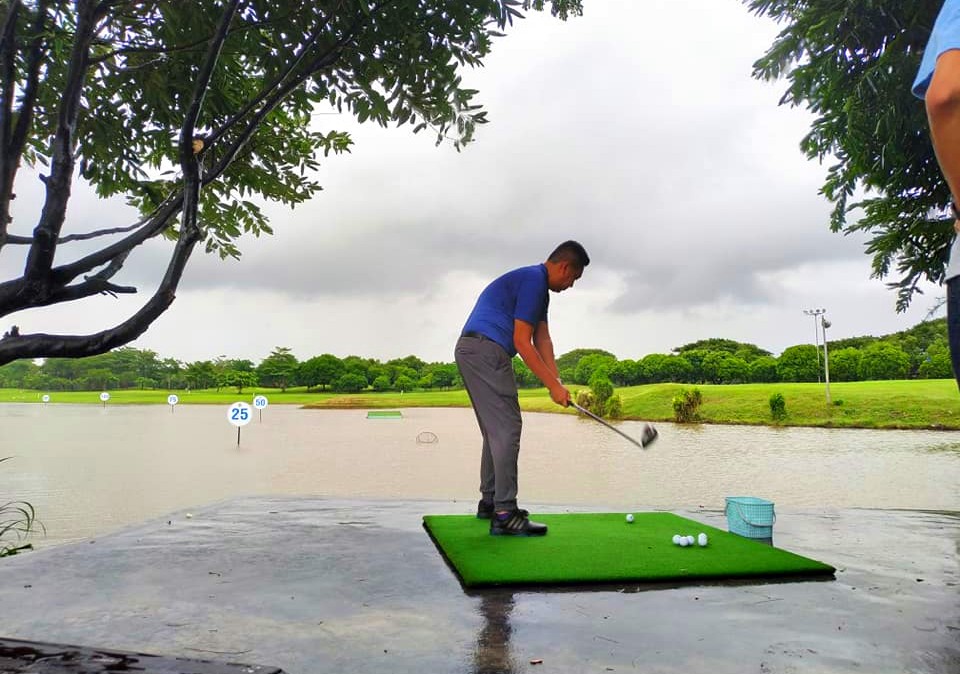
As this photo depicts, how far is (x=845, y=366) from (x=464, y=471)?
143 ft

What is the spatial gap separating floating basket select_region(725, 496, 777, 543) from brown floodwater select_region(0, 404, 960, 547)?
76.9 inches

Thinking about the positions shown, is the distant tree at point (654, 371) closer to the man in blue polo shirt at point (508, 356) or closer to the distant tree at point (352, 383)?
the distant tree at point (352, 383)

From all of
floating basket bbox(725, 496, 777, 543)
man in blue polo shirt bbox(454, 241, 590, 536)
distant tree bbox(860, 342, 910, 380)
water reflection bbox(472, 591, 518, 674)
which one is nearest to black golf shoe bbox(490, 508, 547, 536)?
man in blue polo shirt bbox(454, 241, 590, 536)

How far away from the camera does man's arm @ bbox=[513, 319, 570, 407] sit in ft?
14.7

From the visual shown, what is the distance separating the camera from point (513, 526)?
4508 millimetres

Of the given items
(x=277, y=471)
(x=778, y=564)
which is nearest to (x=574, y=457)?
(x=277, y=471)

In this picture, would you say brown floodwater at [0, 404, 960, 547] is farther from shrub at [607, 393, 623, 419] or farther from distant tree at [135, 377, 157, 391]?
distant tree at [135, 377, 157, 391]

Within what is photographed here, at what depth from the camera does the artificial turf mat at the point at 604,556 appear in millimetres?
3449

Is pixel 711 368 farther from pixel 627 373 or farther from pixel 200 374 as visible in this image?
pixel 200 374

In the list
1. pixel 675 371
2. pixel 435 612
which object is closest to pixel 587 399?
pixel 675 371

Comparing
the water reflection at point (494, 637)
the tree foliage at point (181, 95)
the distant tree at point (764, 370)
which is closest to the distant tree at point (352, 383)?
the distant tree at point (764, 370)

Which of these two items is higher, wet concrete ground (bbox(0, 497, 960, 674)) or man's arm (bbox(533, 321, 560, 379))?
man's arm (bbox(533, 321, 560, 379))

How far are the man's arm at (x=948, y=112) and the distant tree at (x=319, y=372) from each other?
295 ft

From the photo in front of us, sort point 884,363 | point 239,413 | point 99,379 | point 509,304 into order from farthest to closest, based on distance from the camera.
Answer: point 99,379, point 884,363, point 239,413, point 509,304
